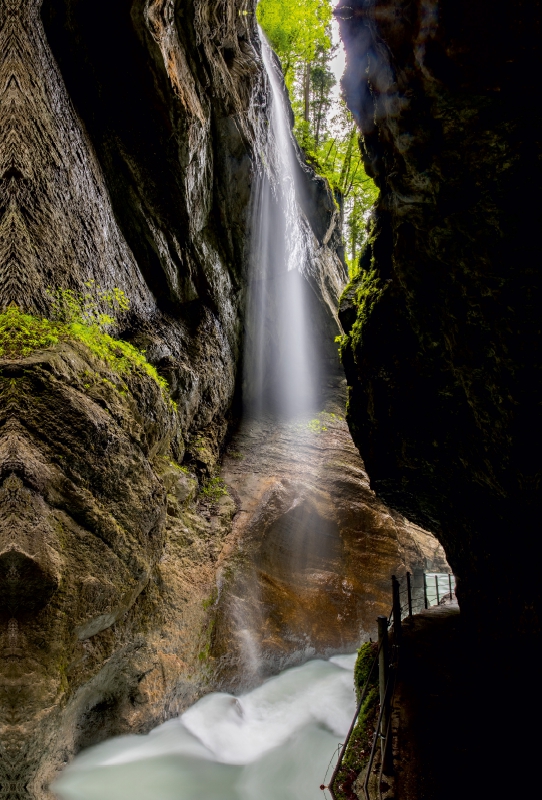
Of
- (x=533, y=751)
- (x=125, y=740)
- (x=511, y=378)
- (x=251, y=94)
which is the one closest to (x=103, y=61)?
(x=251, y=94)

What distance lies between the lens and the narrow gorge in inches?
165

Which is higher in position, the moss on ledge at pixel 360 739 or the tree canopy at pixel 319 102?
the tree canopy at pixel 319 102

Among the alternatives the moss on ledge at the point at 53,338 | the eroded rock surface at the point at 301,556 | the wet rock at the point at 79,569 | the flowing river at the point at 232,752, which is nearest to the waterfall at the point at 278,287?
the eroded rock surface at the point at 301,556

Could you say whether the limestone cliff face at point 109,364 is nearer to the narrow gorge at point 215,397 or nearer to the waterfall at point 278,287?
the narrow gorge at point 215,397

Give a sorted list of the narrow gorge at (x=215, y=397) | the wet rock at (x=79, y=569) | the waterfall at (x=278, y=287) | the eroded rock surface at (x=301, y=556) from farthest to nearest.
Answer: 1. the waterfall at (x=278, y=287)
2. the eroded rock surface at (x=301, y=556)
3. the wet rock at (x=79, y=569)
4. the narrow gorge at (x=215, y=397)

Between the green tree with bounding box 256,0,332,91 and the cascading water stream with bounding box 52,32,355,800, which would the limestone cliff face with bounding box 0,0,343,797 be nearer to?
the cascading water stream with bounding box 52,32,355,800

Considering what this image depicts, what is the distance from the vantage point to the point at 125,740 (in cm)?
693

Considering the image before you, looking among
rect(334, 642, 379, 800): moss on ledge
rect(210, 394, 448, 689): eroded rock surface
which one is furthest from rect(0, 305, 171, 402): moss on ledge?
rect(334, 642, 379, 800): moss on ledge

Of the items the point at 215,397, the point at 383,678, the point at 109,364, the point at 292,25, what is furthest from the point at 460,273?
the point at 292,25

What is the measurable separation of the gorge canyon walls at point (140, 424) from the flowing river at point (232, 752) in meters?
0.29

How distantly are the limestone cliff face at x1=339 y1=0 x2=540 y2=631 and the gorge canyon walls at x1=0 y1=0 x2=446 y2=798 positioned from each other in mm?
4244

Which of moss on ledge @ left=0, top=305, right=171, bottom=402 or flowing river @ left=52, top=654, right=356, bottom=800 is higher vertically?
moss on ledge @ left=0, top=305, right=171, bottom=402

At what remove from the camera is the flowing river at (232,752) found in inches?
250

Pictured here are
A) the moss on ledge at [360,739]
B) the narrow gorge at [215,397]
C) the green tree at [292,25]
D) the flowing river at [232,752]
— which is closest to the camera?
the narrow gorge at [215,397]
